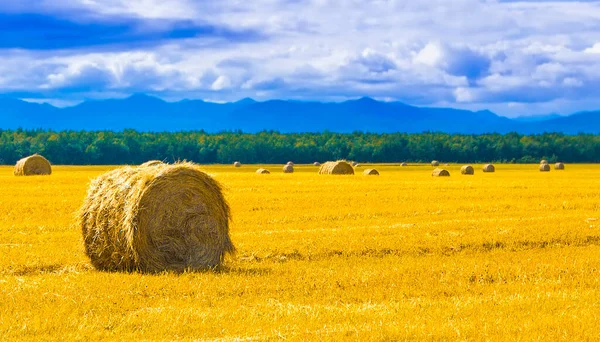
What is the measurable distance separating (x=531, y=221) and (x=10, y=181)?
2843 centimetres

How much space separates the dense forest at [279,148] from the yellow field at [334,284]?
101 metres

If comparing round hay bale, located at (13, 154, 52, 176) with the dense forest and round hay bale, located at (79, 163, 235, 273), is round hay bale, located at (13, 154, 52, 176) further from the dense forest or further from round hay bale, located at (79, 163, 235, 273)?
the dense forest

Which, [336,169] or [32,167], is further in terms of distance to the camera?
[336,169]

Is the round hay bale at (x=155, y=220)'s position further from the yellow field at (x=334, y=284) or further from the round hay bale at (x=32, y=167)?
the round hay bale at (x=32, y=167)

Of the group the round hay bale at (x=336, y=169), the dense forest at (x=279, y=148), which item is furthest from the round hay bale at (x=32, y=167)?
the dense forest at (x=279, y=148)

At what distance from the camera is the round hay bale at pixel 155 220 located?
575 inches

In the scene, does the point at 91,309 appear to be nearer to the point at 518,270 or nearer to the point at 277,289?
the point at 277,289

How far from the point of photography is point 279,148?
132125 mm

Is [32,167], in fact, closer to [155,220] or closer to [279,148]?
[155,220]

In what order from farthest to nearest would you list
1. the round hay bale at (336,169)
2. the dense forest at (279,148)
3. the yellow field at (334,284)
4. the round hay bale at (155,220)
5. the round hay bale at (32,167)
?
1. the dense forest at (279,148)
2. the round hay bale at (336,169)
3. the round hay bale at (32,167)
4. the round hay bale at (155,220)
5. the yellow field at (334,284)

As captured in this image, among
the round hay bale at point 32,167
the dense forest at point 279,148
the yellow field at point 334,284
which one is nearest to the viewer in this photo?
the yellow field at point 334,284

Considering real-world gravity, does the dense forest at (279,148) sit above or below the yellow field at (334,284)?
above

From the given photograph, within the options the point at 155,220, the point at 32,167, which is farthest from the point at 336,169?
the point at 155,220

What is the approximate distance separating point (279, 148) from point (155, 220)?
11726 centimetres
